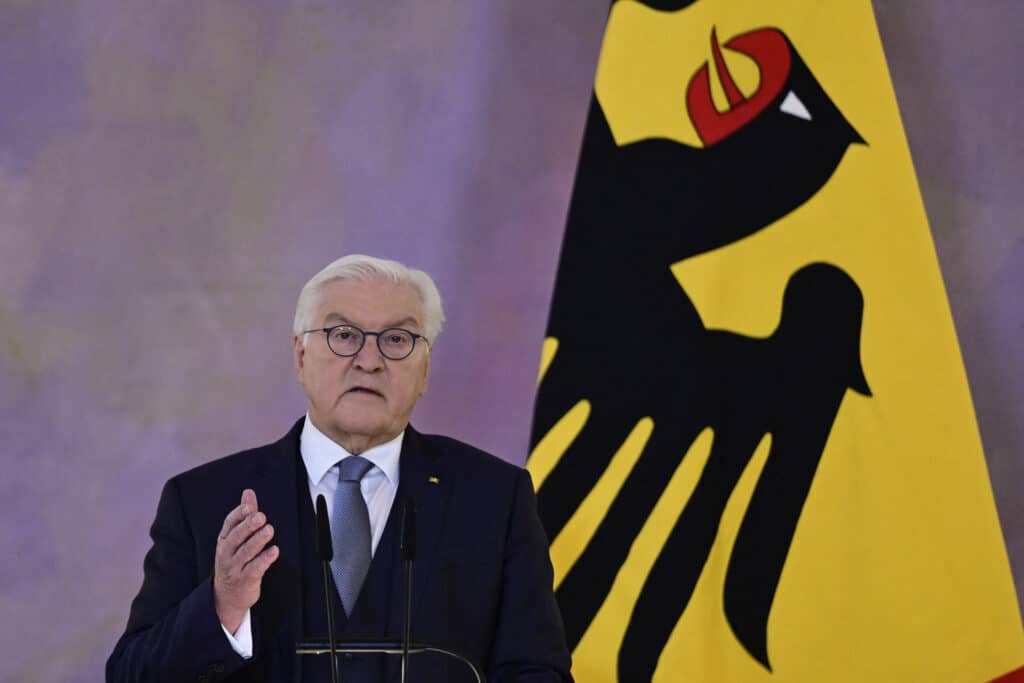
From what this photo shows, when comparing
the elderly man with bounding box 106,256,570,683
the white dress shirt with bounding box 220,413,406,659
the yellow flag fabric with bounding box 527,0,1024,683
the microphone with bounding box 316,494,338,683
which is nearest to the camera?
the microphone with bounding box 316,494,338,683

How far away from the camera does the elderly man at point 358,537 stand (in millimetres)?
1803

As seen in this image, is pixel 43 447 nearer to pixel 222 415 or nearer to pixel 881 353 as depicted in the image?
pixel 222 415

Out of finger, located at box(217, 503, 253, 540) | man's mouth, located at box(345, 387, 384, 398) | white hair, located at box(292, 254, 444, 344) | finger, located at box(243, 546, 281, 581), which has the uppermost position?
white hair, located at box(292, 254, 444, 344)

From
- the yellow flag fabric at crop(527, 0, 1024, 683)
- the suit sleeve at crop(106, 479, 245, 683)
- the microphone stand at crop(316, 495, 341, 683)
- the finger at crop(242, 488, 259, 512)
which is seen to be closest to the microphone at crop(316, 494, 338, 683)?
the microphone stand at crop(316, 495, 341, 683)

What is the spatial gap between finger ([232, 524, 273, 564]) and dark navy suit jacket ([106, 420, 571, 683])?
11 cm

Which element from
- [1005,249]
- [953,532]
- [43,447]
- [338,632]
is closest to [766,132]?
[1005,249]

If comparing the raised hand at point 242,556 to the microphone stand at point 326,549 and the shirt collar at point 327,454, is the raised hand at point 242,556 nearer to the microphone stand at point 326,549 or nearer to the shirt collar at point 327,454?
the microphone stand at point 326,549

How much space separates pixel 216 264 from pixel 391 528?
1387 millimetres

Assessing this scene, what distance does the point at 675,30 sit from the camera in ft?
9.70

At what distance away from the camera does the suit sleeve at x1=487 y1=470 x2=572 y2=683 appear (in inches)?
75.9

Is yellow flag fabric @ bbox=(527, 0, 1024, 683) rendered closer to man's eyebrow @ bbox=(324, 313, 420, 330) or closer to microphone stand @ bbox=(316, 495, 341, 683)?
man's eyebrow @ bbox=(324, 313, 420, 330)

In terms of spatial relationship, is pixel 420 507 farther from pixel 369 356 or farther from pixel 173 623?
pixel 173 623

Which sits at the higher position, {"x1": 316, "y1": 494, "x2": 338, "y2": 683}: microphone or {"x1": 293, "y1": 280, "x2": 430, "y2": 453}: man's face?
{"x1": 293, "y1": 280, "x2": 430, "y2": 453}: man's face

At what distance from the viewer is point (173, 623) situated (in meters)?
1.74
